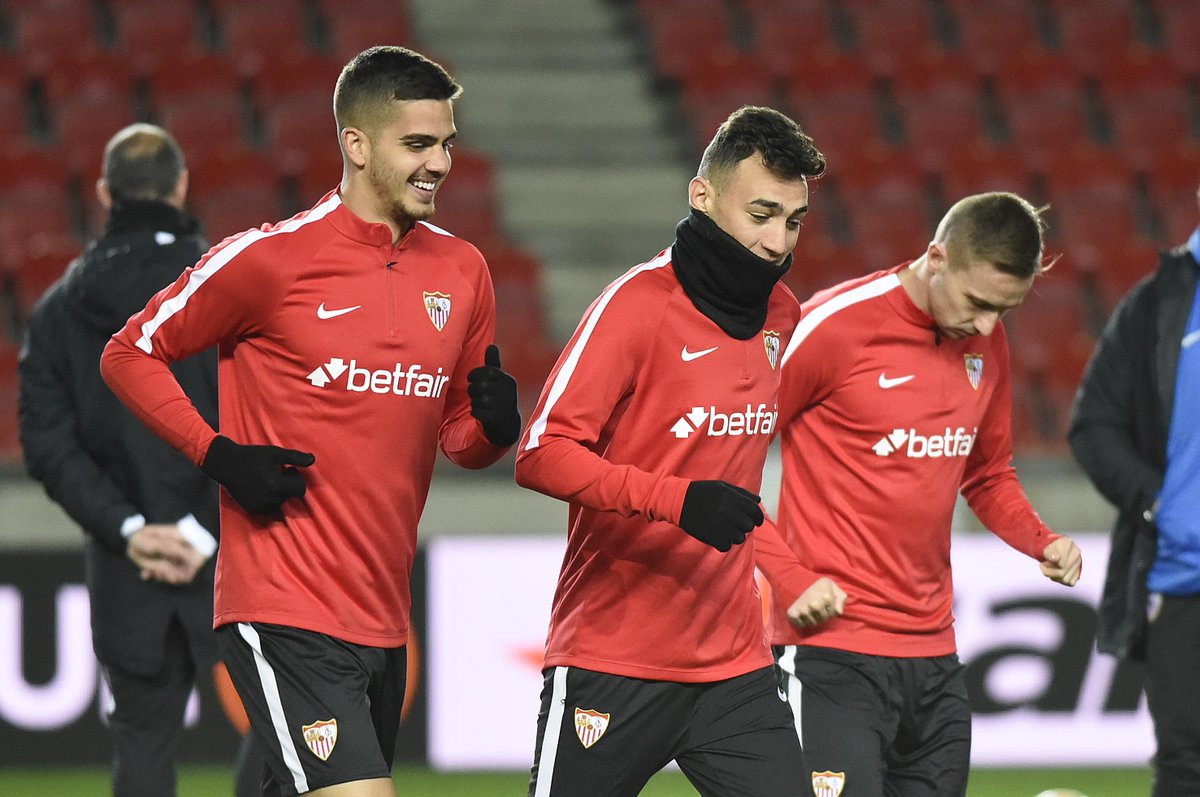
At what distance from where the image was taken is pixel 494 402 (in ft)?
12.6

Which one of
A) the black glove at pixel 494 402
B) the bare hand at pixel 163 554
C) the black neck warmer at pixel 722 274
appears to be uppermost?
the black neck warmer at pixel 722 274

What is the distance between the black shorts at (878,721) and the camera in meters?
4.11

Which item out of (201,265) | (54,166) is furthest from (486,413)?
(54,166)

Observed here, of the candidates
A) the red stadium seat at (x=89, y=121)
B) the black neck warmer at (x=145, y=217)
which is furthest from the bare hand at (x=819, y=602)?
the red stadium seat at (x=89, y=121)

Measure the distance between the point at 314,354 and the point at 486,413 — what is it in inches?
15.8

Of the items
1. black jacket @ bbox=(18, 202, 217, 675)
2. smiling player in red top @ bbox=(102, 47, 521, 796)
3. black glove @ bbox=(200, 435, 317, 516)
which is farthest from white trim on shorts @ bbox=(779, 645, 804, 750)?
black jacket @ bbox=(18, 202, 217, 675)

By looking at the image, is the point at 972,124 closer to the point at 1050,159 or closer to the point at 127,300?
the point at 1050,159

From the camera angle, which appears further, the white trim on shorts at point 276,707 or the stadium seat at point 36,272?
the stadium seat at point 36,272

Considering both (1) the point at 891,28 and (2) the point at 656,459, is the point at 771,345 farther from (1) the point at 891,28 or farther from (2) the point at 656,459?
(1) the point at 891,28

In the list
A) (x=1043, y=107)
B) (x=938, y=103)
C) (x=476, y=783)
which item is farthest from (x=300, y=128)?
(x=476, y=783)

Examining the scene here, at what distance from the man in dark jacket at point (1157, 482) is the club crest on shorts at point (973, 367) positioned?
0.66 meters

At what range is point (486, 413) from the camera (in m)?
3.85

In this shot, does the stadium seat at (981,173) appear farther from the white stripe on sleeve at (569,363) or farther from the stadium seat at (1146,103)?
the white stripe on sleeve at (569,363)

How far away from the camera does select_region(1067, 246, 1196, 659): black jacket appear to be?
192 inches
